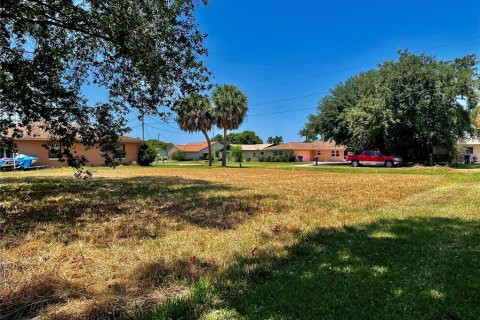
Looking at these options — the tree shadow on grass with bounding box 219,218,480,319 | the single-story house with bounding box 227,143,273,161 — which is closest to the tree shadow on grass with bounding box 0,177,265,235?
the tree shadow on grass with bounding box 219,218,480,319

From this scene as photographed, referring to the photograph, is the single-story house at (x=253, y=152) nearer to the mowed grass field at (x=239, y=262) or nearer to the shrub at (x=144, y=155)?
the shrub at (x=144, y=155)

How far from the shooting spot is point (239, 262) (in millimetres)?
4410

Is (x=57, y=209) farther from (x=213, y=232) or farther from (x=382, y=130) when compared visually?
(x=382, y=130)

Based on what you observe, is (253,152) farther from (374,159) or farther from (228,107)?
(374,159)

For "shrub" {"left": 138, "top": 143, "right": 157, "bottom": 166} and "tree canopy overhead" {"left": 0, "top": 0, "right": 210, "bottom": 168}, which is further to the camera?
"shrub" {"left": 138, "top": 143, "right": 157, "bottom": 166}

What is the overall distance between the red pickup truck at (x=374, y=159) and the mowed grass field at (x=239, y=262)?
83.1ft

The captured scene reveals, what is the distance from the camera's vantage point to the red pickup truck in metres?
32.3

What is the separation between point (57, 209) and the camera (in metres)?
8.12

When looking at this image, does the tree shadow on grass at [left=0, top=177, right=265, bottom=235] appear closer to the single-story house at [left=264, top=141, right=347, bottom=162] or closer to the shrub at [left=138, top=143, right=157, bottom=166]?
the shrub at [left=138, top=143, right=157, bottom=166]

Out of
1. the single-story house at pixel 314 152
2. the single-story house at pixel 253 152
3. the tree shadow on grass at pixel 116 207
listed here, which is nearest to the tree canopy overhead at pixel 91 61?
the tree shadow on grass at pixel 116 207

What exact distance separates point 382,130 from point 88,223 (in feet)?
102

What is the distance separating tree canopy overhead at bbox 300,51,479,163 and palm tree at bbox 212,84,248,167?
35.8ft

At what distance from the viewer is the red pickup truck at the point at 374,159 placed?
3231 cm

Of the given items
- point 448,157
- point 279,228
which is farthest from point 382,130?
point 279,228
